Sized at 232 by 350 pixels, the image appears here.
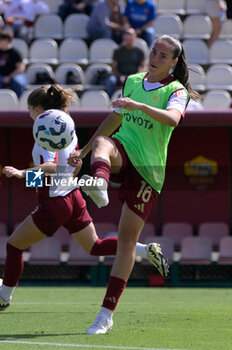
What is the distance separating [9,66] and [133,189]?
361 inches

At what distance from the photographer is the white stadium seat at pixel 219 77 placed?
1464 centimetres

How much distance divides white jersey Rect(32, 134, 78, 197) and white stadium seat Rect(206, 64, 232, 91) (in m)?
7.88

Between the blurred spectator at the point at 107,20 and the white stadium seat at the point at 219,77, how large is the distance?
80.8 inches

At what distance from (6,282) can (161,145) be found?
1861 millimetres

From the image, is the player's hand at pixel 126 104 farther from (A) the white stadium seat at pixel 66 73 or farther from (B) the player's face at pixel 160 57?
(A) the white stadium seat at pixel 66 73

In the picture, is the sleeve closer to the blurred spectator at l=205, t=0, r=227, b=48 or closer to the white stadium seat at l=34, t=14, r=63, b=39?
the blurred spectator at l=205, t=0, r=227, b=48

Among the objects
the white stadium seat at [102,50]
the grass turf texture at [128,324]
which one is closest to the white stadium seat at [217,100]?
the white stadium seat at [102,50]

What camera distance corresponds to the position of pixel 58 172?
686 cm

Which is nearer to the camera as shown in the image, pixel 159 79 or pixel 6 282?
pixel 159 79

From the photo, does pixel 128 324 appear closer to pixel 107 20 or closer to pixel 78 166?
pixel 78 166

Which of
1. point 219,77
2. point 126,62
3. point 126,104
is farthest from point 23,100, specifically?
point 126,104

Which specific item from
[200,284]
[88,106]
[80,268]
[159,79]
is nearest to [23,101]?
[88,106]

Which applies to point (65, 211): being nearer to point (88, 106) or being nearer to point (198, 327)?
point (198, 327)

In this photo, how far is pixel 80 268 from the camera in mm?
13141
